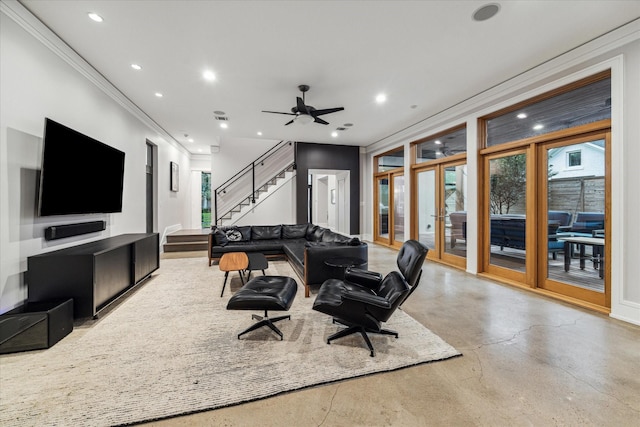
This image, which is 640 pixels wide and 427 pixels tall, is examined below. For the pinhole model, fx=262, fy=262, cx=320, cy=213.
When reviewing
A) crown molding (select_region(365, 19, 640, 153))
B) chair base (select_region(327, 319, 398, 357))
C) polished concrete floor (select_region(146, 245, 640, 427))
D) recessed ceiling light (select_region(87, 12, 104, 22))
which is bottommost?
polished concrete floor (select_region(146, 245, 640, 427))

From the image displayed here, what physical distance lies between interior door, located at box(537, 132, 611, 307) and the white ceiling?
4.22 feet

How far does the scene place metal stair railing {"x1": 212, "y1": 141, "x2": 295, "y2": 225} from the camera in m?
8.98

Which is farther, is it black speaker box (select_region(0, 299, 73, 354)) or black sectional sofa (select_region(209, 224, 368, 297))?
black sectional sofa (select_region(209, 224, 368, 297))

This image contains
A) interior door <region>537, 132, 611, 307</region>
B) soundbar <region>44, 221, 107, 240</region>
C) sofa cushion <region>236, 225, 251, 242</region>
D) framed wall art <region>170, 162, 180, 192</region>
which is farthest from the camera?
framed wall art <region>170, 162, 180, 192</region>

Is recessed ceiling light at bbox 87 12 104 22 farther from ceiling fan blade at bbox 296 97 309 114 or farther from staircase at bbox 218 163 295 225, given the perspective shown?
staircase at bbox 218 163 295 225

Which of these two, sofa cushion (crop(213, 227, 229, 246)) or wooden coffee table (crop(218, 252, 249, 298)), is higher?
sofa cushion (crop(213, 227, 229, 246))

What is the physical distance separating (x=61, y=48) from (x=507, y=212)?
6.60m

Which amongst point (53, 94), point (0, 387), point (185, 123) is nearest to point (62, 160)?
point (53, 94)

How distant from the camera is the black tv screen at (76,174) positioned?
281cm

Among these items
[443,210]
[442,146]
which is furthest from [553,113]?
[443,210]

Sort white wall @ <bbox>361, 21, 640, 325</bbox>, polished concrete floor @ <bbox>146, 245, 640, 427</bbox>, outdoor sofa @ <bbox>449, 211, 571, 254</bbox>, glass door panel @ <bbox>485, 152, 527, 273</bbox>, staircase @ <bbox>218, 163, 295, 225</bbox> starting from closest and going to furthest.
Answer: polished concrete floor @ <bbox>146, 245, 640, 427</bbox>, white wall @ <bbox>361, 21, 640, 325</bbox>, outdoor sofa @ <bbox>449, 211, 571, 254</bbox>, glass door panel @ <bbox>485, 152, 527, 273</bbox>, staircase @ <bbox>218, 163, 295, 225</bbox>

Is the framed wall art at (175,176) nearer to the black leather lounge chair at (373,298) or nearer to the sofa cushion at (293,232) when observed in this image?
the sofa cushion at (293,232)

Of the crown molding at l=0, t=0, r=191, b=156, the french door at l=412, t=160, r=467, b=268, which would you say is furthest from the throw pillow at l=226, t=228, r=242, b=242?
the french door at l=412, t=160, r=467, b=268

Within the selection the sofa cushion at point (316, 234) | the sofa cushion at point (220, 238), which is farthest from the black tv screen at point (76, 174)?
the sofa cushion at point (316, 234)
